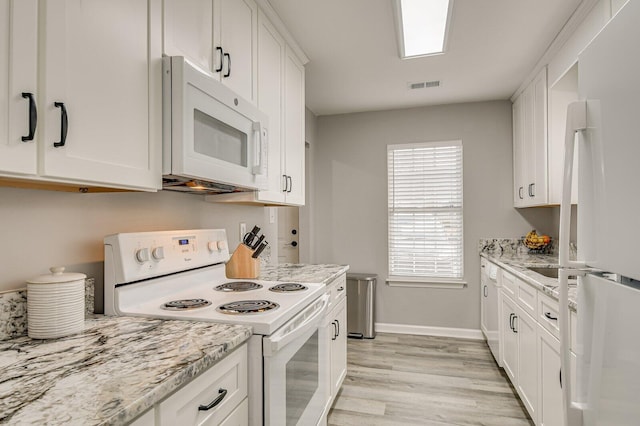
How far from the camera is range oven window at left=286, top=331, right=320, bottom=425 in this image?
139 cm

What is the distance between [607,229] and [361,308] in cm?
320

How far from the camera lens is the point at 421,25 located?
234 centimetres

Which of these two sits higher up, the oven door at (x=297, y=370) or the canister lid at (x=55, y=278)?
the canister lid at (x=55, y=278)

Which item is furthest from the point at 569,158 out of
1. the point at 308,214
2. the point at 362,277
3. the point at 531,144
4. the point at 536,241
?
the point at 308,214

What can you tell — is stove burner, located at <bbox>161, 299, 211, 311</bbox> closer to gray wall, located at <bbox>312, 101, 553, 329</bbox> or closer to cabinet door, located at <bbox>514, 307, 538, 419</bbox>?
cabinet door, located at <bbox>514, 307, 538, 419</bbox>

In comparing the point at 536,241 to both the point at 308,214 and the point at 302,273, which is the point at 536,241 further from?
the point at 302,273

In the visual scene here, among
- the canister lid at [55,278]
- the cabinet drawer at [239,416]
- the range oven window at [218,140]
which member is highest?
the range oven window at [218,140]

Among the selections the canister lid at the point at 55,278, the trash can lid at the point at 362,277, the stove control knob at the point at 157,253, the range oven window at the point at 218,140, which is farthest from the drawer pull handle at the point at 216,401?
the trash can lid at the point at 362,277

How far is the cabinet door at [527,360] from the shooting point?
206cm

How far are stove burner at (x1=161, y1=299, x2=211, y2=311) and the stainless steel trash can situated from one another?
2643 mm

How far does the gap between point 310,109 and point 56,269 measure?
339cm

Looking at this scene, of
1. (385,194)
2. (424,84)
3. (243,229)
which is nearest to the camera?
(243,229)

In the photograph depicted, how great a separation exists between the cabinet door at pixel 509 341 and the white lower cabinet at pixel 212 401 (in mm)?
2069

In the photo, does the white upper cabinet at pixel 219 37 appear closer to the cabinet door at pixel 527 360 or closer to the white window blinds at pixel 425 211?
the cabinet door at pixel 527 360
